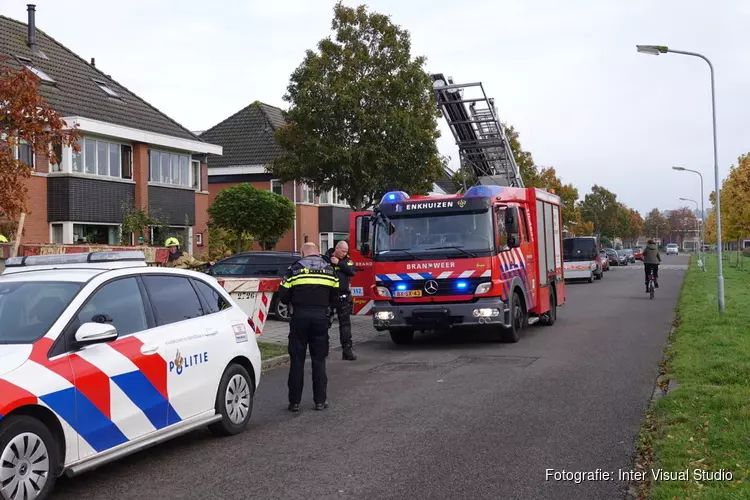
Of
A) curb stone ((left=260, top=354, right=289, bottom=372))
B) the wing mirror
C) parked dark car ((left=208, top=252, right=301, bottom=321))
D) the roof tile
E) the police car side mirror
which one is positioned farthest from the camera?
the roof tile

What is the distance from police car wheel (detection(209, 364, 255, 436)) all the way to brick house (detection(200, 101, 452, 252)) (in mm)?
31873

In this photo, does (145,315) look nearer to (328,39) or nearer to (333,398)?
(333,398)

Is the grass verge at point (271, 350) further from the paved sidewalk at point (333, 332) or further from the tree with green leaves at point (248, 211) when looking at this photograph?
the tree with green leaves at point (248, 211)

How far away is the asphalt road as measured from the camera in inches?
223

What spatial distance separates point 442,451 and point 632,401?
2996mm

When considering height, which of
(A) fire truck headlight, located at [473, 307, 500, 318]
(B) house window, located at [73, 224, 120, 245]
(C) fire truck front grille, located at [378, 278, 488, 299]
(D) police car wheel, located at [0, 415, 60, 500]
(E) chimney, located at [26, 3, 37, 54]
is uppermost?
(E) chimney, located at [26, 3, 37, 54]

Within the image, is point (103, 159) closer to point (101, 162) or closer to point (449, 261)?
point (101, 162)

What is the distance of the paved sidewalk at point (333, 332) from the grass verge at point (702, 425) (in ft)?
18.9

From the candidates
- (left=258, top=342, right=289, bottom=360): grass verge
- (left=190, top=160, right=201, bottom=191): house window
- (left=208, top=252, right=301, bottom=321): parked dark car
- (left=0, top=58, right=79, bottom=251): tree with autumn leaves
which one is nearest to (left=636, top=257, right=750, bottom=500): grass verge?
(left=258, top=342, right=289, bottom=360): grass verge

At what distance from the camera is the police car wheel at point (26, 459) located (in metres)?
4.81

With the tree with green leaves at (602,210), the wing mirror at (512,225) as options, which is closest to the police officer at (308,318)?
the wing mirror at (512,225)

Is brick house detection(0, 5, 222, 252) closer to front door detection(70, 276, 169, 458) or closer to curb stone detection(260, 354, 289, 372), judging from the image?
curb stone detection(260, 354, 289, 372)

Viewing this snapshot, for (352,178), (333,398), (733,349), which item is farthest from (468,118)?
(333,398)

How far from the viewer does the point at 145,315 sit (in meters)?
6.37
